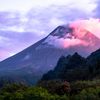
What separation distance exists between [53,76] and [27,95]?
52074 millimetres

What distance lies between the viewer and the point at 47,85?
76.9 meters

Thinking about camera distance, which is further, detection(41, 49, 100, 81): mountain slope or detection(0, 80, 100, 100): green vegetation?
detection(41, 49, 100, 81): mountain slope

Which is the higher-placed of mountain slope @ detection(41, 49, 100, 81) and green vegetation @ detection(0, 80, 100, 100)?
mountain slope @ detection(41, 49, 100, 81)

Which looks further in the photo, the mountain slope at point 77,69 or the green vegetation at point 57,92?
the mountain slope at point 77,69

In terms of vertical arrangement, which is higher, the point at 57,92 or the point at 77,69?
the point at 77,69

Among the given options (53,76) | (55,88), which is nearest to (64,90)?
(55,88)

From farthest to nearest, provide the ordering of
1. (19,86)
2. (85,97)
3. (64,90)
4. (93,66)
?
(93,66)
(19,86)
(64,90)
(85,97)

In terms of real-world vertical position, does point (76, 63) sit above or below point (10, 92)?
above

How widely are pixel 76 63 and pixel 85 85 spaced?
45.5 m

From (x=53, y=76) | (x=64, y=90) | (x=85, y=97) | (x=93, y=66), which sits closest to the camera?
(x=85, y=97)

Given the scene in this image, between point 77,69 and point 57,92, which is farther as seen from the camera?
point 77,69

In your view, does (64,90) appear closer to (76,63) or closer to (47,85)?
(47,85)

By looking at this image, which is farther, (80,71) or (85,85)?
(80,71)

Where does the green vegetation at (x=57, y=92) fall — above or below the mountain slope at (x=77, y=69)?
below
